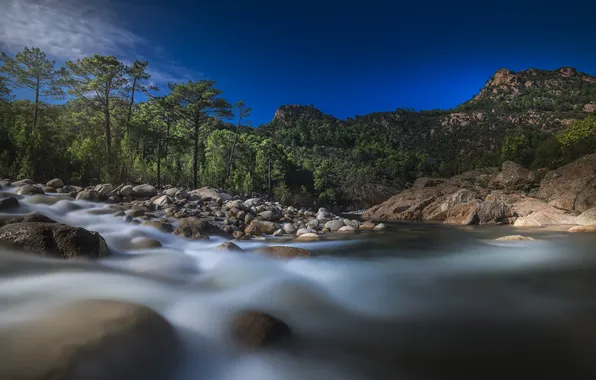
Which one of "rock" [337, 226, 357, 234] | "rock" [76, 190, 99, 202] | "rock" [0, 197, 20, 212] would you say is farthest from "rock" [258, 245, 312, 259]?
"rock" [337, 226, 357, 234]

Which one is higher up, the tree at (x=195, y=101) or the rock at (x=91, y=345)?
the tree at (x=195, y=101)

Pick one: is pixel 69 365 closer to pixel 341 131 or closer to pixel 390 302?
pixel 390 302

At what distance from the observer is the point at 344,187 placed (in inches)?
3364

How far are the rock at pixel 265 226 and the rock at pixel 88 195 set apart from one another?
7.06m

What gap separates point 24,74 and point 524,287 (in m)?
37.0

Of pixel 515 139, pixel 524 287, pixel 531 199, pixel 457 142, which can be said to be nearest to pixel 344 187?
pixel 515 139

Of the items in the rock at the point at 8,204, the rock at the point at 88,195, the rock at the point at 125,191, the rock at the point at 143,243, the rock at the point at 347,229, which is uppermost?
the rock at the point at 125,191

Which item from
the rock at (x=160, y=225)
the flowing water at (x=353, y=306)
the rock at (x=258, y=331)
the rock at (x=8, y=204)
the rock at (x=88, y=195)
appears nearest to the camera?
the flowing water at (x=353, y=306)

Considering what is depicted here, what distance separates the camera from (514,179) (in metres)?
35.2

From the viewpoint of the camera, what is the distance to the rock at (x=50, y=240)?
582 centimetres

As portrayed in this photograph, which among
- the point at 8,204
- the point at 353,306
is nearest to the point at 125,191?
the point at 8,204

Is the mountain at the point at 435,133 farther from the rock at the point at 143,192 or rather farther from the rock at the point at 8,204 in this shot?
the rock at the point at 8,204

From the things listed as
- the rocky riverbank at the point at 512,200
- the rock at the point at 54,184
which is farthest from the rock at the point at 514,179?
the rock at the point at 54,184

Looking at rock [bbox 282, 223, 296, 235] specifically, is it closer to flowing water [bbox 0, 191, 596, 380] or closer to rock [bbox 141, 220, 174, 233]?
rock [bbox 141, 220, 174, 233]
